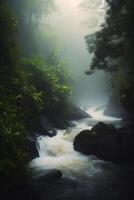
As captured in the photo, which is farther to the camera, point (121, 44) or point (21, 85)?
point (21, 85)

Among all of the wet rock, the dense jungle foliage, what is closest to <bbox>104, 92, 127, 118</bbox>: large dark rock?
the dense jungle foliage

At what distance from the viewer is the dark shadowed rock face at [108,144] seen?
16641mm

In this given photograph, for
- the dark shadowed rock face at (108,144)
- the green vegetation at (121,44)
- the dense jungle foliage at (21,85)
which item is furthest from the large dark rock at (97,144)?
the dense jungle foliage at (21,85)

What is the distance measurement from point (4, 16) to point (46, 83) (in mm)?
6650

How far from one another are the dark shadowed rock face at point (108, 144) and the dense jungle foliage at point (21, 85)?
3.43 m

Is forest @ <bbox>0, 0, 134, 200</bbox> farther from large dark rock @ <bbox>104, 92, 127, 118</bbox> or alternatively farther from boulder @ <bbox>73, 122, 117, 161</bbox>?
large dark rock @ <bbox>104, 92, 127, 118</bbox>

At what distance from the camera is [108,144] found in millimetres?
17031

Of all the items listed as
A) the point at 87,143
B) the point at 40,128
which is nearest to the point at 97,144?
the point at 87,143

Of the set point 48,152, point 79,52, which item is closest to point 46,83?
point 48,152

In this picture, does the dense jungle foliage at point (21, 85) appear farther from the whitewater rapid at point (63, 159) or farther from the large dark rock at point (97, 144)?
the large dark rock at point (97, 144)

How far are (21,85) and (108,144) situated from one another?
21.6 ft

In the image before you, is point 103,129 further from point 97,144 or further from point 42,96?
point 42,96

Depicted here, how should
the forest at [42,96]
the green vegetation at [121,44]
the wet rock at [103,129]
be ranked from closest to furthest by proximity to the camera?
the forest at [42,96] < the green vegetation at [121,44] < the wet rock at [103,129]

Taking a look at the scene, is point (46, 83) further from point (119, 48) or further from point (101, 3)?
point (101, 3)
